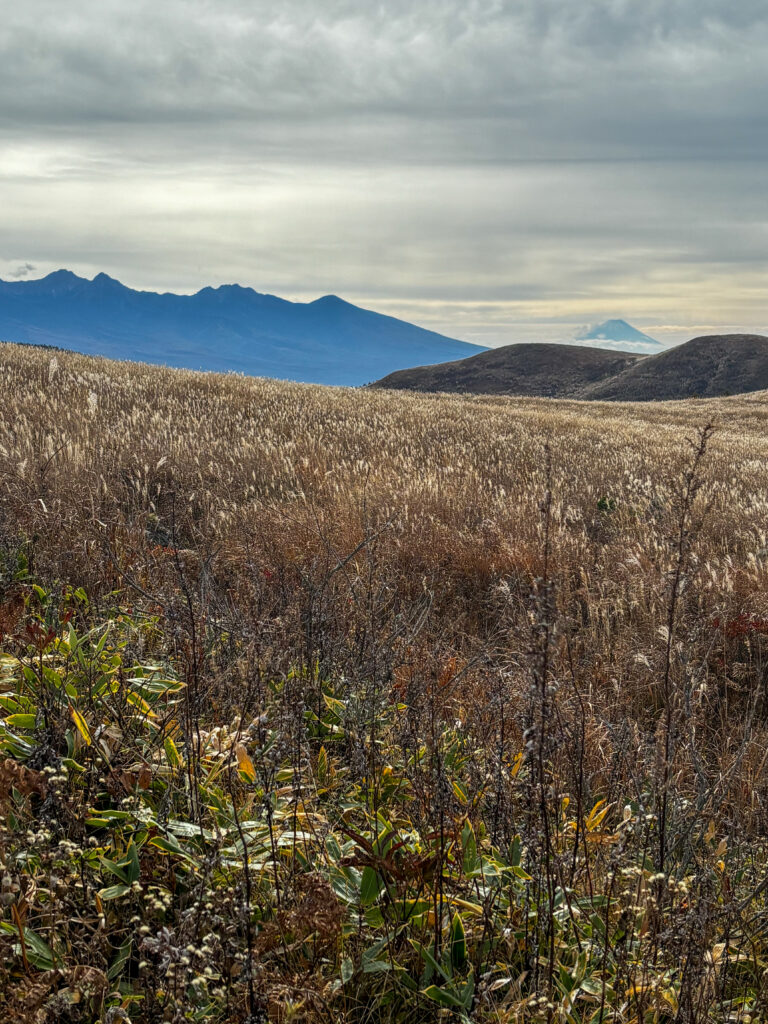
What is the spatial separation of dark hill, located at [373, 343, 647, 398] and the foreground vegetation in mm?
102334

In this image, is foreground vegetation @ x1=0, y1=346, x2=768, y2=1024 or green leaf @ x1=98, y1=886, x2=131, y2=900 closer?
foreground vegetation @ x1=0, y1=346, x2=768, y2=1024

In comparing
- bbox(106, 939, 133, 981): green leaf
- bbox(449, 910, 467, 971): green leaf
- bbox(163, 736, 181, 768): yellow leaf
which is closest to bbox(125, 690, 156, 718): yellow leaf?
bbox(163, 736, 181, 768): yellow leaf

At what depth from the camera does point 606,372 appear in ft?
372

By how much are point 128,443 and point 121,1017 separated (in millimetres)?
6949

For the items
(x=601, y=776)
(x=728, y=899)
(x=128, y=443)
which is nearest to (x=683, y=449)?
(x=128, y=443)

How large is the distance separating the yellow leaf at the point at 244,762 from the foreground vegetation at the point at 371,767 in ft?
0.04

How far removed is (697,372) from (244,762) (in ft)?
359

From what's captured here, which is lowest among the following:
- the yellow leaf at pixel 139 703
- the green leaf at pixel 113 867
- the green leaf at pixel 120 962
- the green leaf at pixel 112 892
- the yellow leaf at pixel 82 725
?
the green leaf at pixel 120 962

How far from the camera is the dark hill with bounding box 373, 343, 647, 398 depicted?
11044 centimetres

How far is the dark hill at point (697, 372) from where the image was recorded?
3691 inches

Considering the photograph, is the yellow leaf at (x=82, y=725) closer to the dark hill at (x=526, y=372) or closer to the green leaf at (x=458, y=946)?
the green leaf at (x=458, y=946)

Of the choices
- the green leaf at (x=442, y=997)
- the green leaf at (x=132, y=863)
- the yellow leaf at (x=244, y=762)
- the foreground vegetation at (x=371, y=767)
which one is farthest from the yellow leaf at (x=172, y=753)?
the green leaf at (x=442, y=997)

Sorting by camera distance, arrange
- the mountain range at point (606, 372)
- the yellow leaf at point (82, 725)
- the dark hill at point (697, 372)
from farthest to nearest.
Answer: the mountain range at point (606, 372) < the dark hill at point (697, 372) < the yellow leaf at point (82, 725)

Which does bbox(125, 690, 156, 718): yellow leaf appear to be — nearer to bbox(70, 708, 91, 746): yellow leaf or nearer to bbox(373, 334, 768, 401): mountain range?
bbox(70, 708, 91, 746): yellow leaf
